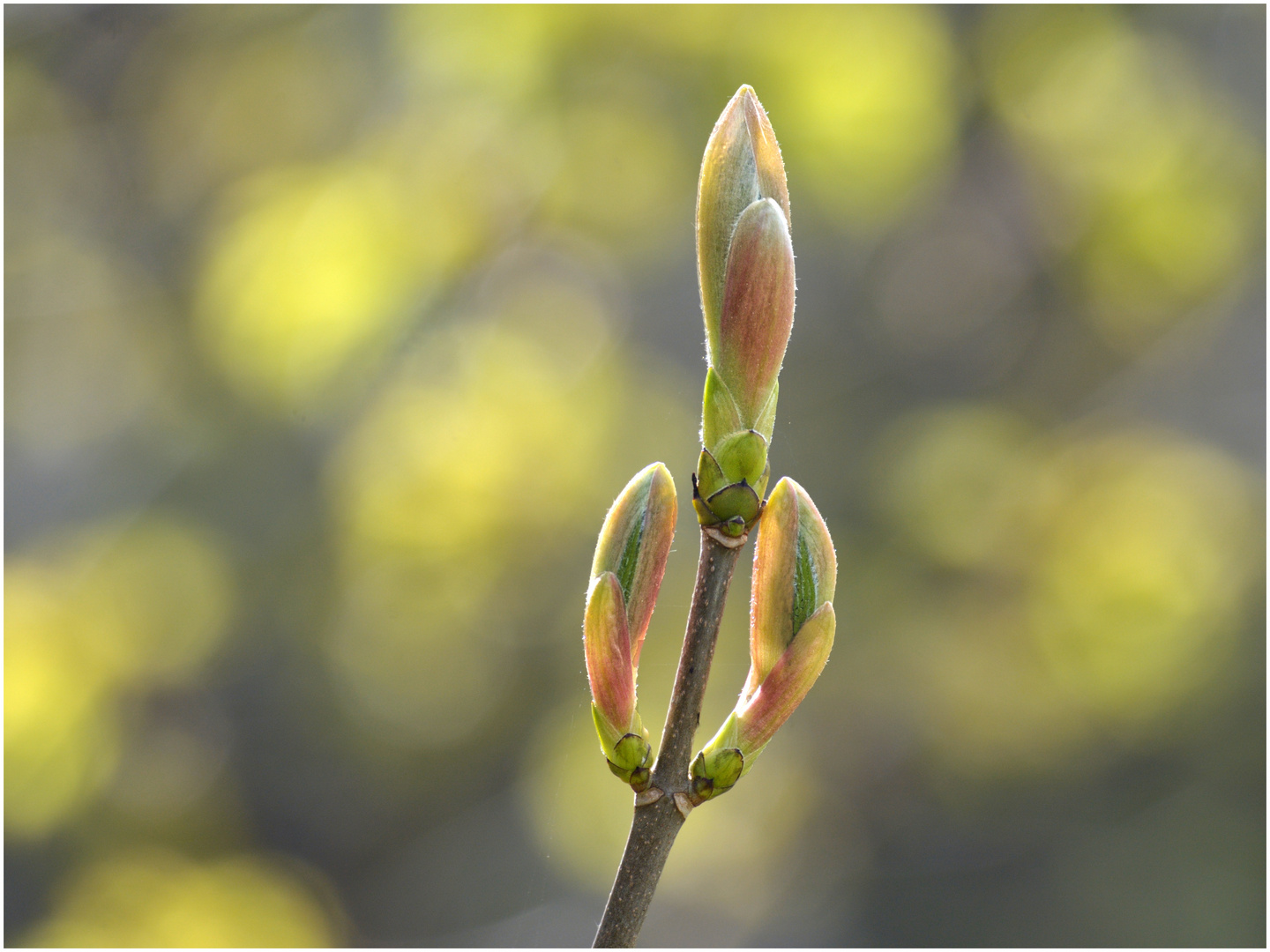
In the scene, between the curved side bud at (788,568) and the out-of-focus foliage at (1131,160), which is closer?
the curved side bud at (788,568)

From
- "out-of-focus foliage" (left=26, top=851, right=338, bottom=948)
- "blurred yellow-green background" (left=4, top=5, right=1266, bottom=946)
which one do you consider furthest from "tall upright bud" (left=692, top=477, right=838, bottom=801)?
"out-of-focus foliage" (left=26, top=851, right=338, bottom=948)

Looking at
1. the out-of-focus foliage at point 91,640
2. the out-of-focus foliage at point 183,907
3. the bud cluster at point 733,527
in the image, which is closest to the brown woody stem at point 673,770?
the bud cluster at point 733,527

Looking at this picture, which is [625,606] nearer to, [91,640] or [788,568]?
[788,568]

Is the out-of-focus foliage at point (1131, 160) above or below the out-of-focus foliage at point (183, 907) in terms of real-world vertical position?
above

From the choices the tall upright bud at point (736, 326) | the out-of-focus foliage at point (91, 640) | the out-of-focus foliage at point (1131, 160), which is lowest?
the tall upright bud at point (736, 326)

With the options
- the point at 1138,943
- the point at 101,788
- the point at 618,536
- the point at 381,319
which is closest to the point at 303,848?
the point at 101,788

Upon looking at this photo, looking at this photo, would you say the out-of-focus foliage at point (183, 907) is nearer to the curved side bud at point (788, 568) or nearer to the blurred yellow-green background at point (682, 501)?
the blurred yellow-green background at point (682, 501)

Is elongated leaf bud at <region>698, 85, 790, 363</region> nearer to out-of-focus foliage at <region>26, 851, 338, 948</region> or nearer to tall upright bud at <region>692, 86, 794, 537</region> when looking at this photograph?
tall upright bud at <region>692, 86, 794, 537</region>
